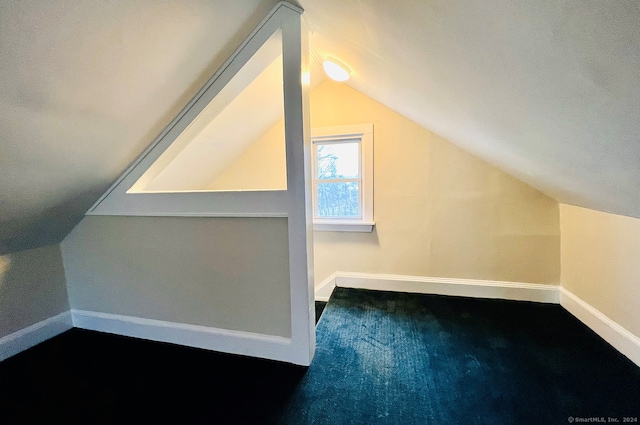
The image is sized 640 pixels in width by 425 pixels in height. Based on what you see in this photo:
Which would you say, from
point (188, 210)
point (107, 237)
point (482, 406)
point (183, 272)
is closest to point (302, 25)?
point (188, 210)

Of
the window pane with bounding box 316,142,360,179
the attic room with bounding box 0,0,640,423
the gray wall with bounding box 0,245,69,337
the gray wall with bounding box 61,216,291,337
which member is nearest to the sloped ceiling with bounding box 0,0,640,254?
the attic room with bounding box 0,0,640,423

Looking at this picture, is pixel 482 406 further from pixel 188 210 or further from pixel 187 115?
Answer: pixel 187 115

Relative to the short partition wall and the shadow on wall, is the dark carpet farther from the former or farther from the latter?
the shadow on wall

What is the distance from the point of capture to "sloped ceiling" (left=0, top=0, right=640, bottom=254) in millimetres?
666

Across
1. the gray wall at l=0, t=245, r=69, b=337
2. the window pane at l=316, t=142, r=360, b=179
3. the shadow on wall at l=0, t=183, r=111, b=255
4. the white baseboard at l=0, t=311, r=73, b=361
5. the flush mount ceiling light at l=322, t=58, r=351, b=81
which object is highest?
the flush mount ceiling light at l=322, t=58, r=351, b=81

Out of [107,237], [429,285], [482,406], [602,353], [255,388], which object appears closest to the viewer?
[482,406]

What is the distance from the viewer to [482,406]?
1.35 m

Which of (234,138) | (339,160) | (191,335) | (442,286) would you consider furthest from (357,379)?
(234,138)

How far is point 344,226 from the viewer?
278 centimetres

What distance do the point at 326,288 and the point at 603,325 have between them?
6.87ft

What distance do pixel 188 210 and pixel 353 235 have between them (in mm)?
1580

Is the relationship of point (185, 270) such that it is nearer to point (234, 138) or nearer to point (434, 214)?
point (234, 138)

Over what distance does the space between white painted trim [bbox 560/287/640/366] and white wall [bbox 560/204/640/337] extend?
0.03 metres

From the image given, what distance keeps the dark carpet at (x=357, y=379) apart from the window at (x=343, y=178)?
3.40 ft
